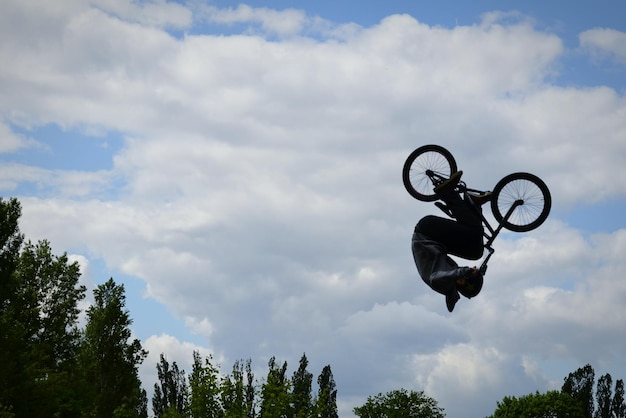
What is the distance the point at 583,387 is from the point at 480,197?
85420mm

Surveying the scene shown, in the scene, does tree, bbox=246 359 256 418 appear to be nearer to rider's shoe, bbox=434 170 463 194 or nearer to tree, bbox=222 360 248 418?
tree, bbox=222 360 248 418

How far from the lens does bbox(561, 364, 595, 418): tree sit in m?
94.1

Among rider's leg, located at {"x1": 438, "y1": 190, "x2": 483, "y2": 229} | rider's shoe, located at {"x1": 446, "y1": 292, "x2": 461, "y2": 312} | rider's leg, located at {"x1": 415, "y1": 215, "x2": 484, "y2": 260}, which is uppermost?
rider's leg, located at {"x1": 438, "y1": 190, "x2": 483, "y2": 229}

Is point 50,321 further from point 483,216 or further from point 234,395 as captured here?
point 483,216

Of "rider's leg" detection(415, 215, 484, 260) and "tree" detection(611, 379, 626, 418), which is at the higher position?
"tree" detection(611, 379, 626, 418)

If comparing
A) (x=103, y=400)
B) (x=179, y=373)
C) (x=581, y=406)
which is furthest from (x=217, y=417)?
(x=581, y=406)

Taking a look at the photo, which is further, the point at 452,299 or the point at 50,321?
the point at 50,321

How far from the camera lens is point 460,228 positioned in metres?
16.4

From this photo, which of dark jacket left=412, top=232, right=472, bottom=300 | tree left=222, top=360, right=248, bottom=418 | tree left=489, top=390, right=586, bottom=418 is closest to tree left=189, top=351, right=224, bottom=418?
tree left=222, top=360, right=248, bottom=418

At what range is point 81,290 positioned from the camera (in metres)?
59.4

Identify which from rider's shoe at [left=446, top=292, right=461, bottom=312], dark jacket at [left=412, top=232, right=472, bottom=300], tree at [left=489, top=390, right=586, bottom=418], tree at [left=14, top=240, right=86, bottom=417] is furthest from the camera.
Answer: tree at [left=489, top=390, right=586, bottom=418]

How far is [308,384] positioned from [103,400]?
29659 millimetres

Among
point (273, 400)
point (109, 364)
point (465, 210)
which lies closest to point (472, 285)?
point (465, 210)

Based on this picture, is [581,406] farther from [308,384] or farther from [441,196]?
[441,196]
